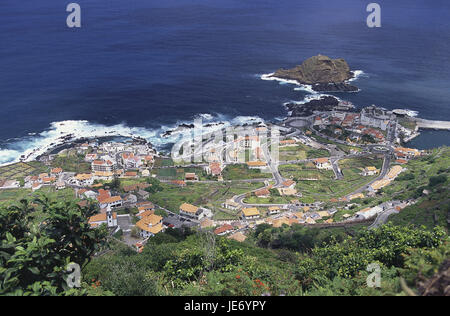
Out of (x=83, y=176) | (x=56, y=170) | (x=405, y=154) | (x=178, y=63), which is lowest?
(x=83, y=176)

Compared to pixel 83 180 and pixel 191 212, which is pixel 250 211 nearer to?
pixel 191 212

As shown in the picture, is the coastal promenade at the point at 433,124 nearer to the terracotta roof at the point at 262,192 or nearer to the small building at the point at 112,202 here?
the terracotta roof at the point at 262,192

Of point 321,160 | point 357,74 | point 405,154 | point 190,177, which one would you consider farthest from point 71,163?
point 357,74

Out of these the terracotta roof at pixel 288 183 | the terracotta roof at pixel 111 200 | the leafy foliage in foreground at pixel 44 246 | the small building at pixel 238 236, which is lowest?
the small building at pixel 238 236

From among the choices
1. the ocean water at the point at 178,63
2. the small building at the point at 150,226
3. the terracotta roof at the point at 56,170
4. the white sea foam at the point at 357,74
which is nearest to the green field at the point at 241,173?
the ocean water at the point at 178,63

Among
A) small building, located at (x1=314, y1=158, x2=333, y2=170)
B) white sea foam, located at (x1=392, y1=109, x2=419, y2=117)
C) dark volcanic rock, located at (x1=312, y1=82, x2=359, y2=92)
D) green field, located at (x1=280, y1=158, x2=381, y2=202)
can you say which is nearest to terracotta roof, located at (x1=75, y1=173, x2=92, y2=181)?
green field, located at (x1=280, y1=158, x2=381, y2=202)

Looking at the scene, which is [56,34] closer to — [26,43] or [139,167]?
[26,43]
